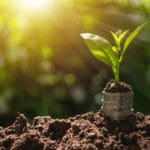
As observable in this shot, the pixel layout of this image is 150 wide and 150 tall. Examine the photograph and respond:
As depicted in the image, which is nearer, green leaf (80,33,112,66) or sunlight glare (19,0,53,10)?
green leaf (80,33,112,66)

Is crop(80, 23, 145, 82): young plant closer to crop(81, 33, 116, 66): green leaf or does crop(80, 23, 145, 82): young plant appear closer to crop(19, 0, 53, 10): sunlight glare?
crop(81, 33, 116, 66): green leaf

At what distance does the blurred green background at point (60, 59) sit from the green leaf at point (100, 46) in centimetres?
308

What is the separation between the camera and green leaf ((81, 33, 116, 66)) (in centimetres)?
193

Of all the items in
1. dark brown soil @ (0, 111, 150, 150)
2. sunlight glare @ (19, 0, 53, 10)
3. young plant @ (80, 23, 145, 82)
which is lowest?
dark brown soil @ (0, 111, 150, 150)

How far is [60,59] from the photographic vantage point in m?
5.43


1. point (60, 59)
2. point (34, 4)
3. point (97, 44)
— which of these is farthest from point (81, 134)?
point (34, 4)

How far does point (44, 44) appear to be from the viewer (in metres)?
5.41

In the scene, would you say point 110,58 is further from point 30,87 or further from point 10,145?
point 30,87

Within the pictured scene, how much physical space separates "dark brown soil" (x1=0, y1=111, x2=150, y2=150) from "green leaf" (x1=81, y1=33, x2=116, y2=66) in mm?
219

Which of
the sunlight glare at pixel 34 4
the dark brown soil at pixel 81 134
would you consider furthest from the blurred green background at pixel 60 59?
the dark brown soil at pixel 81 134

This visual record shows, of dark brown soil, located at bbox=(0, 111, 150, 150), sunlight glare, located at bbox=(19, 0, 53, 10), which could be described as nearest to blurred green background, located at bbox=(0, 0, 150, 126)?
sunlight glare, located at bbox=(19, 0, 53, 10)

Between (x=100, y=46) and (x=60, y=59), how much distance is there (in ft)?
11.4

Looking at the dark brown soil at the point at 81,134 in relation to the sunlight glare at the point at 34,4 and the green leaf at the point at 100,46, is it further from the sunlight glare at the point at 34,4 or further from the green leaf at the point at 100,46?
the sunlight glare at the point at 34,4

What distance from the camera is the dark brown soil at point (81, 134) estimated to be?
67.3 inches
